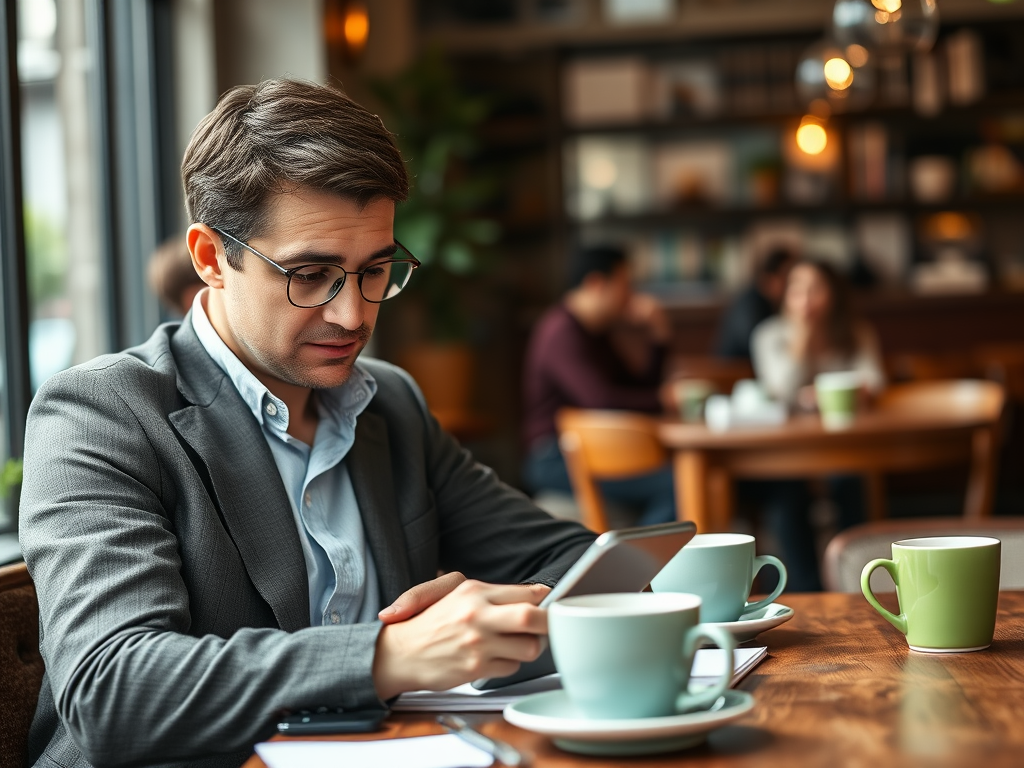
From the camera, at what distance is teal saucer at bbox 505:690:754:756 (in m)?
0.83

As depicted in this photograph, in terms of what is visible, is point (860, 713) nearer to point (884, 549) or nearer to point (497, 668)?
point (497, 668)

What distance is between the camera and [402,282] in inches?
60.0

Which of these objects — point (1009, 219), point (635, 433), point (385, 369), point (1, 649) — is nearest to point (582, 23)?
point (1009, 219)

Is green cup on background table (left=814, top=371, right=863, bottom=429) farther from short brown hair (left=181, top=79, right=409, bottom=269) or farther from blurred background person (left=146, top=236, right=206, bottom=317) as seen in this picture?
short brown hair (left=181, top=79, right=409, bottom=269)

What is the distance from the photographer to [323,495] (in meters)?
1.45

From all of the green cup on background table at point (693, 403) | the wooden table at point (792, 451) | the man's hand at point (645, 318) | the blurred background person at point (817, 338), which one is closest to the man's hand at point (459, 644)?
the wooden table at point (792, 451)

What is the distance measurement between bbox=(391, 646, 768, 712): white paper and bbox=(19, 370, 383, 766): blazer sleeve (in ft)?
0.24

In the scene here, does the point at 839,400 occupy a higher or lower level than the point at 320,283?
lower

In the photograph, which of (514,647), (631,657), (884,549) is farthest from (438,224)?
(631,657)

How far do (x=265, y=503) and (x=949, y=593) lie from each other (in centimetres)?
69

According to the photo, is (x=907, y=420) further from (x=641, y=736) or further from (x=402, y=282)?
(x=641, y=736)

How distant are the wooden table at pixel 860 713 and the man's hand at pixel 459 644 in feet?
0.13

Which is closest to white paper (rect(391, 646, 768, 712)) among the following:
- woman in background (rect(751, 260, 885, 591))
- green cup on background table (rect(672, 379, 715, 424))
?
green cup on background table (rect(672, 379, 715, 424))

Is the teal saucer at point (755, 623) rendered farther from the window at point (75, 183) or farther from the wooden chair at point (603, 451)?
the wooden chair at point (603, 451)
